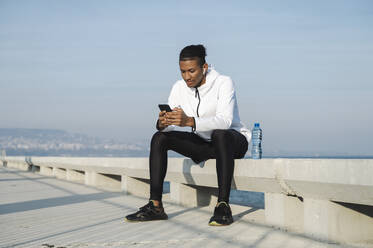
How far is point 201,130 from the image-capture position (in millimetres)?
3900

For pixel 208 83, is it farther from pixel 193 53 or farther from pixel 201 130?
pixel 201 130

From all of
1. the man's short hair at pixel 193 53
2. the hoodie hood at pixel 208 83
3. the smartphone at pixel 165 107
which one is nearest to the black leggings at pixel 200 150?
the smartphone at pixel 165 107

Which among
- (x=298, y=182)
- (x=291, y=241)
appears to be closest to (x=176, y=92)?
(x=298, y=182)

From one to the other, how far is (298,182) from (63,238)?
1.79m

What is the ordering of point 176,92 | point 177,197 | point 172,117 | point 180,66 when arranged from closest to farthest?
1. point 172,117
2. point 180,66
3. point 176,92
4. point 177,197

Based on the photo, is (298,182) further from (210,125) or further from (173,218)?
(173,218)

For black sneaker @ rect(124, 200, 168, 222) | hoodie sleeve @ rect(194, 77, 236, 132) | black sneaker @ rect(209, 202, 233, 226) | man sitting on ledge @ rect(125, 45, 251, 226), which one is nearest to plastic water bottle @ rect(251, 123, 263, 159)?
man sitting on ledge @ rect(125, 45, 251, 226)

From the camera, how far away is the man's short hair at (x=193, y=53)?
4.09 metres

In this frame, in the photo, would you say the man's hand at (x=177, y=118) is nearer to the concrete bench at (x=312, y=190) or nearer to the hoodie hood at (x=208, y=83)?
the hoodie hood at (x=208, y=83)

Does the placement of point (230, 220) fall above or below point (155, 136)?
below

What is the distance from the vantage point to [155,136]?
4.22 m

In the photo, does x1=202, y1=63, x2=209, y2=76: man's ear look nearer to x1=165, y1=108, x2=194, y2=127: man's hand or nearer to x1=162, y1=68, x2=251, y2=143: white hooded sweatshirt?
x1=162, y1=68, x2=251, y2=143: white hooded sweatshirt

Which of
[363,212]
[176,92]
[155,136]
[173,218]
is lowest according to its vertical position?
[173,218]

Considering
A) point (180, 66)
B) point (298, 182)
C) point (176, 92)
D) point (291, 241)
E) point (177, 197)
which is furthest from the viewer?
point (177, 197)
